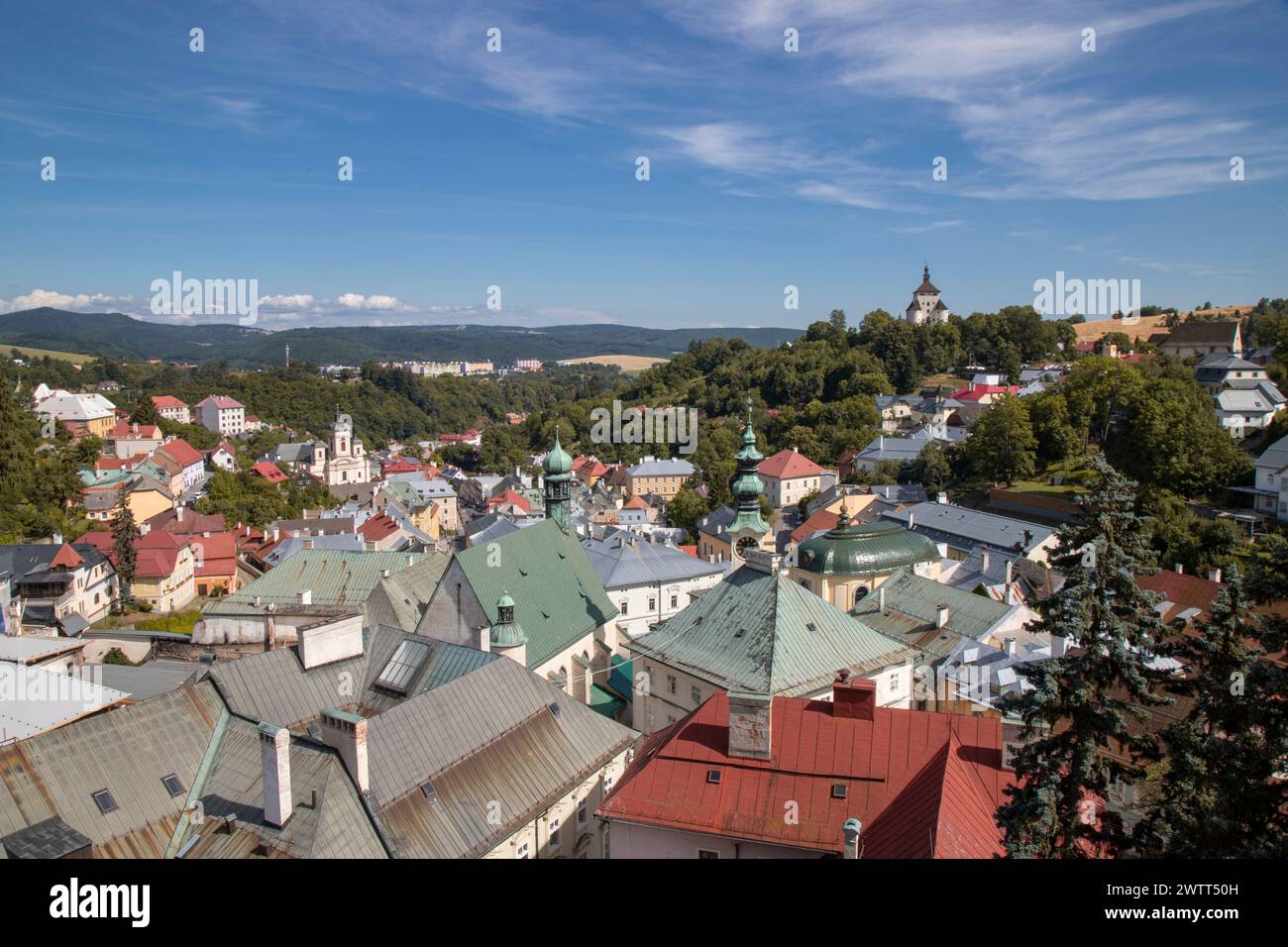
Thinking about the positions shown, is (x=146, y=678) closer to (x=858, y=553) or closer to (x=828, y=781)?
(x=828, y=781)

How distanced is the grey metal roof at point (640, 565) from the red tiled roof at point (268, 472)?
55.7 m

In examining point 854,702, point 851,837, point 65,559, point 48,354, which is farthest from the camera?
point 48,354

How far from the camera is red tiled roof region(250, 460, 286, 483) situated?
84688 mm

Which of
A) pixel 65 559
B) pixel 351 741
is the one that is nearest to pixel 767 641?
pixel 351 741

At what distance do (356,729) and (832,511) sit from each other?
51898mm

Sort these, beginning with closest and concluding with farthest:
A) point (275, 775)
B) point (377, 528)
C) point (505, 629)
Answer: point (275, 775) → point (505, 629) → point (377, 528)

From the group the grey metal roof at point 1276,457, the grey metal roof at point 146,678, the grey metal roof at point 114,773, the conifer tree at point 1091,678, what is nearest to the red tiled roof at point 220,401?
the grey metal roof at point 146,678

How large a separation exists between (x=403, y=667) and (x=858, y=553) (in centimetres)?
1885

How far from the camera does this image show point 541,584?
28.8 meters

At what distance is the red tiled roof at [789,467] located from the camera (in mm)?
81188

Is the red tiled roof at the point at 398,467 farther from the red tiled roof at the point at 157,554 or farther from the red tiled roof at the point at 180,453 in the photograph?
the red tiled roof at the point at 157,554

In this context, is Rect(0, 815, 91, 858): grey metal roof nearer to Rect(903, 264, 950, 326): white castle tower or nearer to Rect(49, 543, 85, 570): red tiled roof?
Rect(49, 543, 85, 570): red tiled roof

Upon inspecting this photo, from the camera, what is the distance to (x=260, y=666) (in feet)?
64.7
